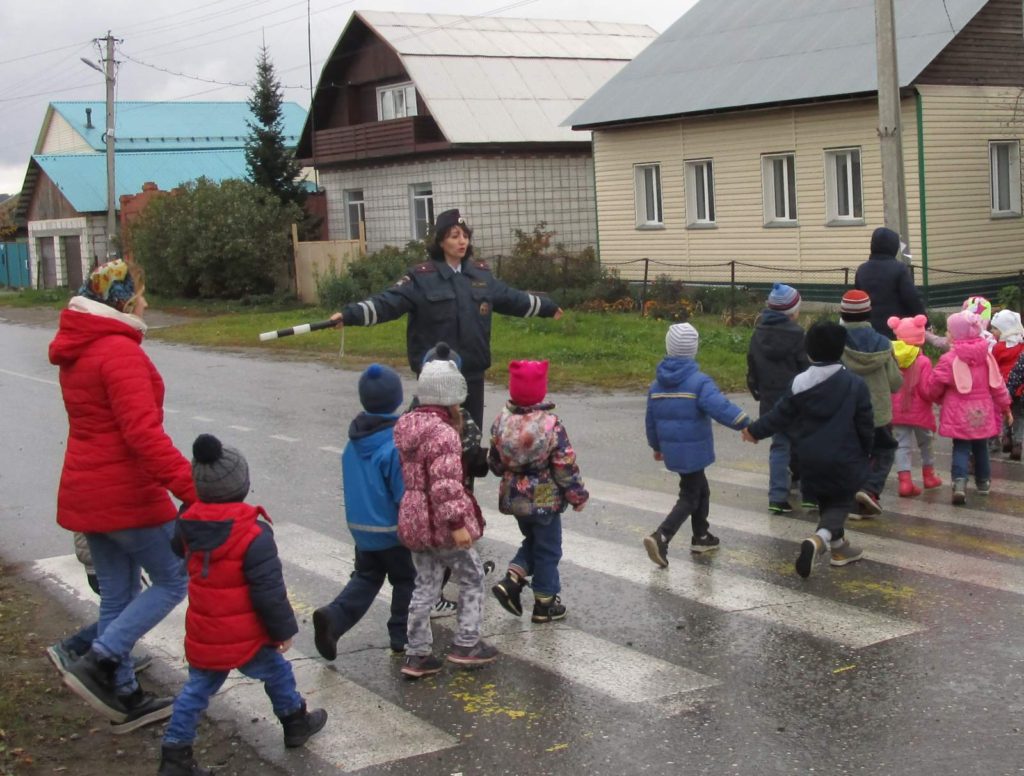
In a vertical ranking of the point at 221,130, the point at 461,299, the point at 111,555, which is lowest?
the point at 111,555

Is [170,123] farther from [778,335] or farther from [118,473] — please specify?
[118,473]

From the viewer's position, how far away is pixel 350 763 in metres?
5.07

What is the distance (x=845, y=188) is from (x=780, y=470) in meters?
16.0

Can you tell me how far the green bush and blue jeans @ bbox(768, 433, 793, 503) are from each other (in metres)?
25.3

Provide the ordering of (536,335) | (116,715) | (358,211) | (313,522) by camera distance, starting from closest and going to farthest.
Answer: (116,715) < (313,522) < (536,335) < (358,211)

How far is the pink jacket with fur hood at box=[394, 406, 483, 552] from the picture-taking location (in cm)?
576

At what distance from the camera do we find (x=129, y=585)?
19.2ft

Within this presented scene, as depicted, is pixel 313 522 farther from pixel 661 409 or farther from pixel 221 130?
pixel 221 130

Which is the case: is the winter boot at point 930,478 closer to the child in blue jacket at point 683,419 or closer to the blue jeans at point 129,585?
the child in blue jacket at point 683,419

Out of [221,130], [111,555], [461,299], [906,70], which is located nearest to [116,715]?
[111,555]

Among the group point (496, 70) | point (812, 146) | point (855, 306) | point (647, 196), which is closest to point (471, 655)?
point (855, 306)

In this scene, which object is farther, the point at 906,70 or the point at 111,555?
the point at 906,70

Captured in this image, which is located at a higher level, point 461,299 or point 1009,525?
point 461,299

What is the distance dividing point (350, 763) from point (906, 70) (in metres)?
19.3
